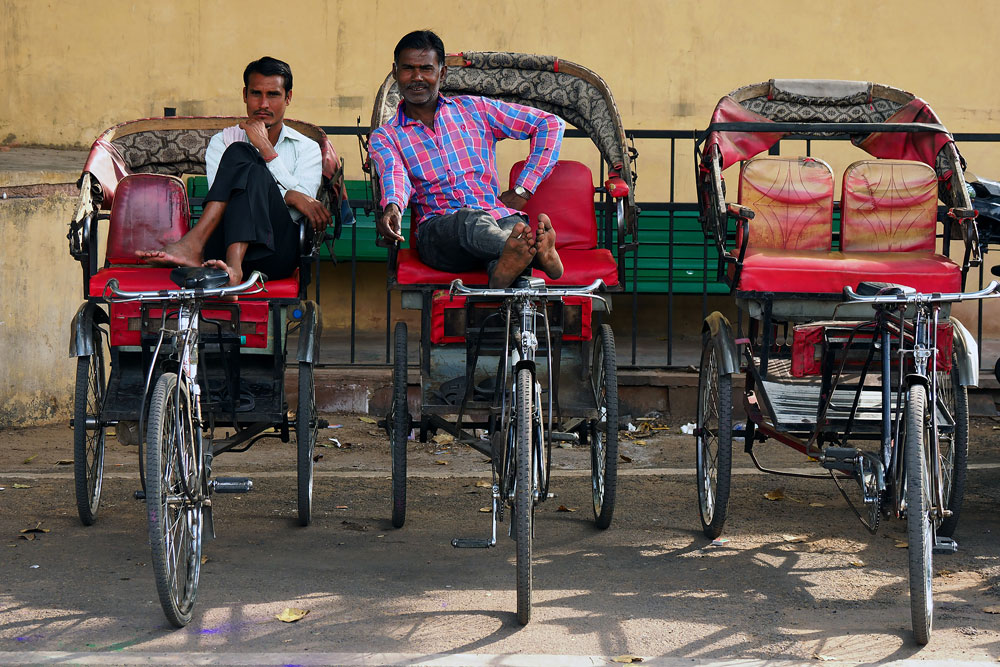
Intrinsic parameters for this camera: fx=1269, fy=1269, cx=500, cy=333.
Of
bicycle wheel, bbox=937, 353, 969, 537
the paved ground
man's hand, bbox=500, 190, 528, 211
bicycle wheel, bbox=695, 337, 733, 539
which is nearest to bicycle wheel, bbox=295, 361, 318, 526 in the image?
the paved ground

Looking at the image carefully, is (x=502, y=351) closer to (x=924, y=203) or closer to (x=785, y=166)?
(x=785, y=166)

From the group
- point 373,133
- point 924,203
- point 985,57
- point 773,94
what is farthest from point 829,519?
point 985,57

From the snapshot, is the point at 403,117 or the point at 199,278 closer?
the point at 199,278

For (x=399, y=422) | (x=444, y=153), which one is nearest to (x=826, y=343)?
(x=399, y=422)

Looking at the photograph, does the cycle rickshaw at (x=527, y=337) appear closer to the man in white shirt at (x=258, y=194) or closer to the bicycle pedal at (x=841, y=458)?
the man in white shirt at (x=258, y=194)

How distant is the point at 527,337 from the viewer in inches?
173

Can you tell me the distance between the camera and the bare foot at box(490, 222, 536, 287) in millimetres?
4590

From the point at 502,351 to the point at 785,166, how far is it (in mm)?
1795

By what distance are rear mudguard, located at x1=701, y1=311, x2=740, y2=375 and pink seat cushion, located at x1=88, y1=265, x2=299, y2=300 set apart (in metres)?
1.74

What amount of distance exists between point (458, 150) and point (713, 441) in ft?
5.56

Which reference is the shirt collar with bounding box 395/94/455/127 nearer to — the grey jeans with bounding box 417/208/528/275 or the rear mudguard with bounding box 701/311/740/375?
the grey jeans with bounding box 417/208/528/275

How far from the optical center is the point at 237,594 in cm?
447

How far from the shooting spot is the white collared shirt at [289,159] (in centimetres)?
556

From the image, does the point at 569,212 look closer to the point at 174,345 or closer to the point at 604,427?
the point at 604,427
